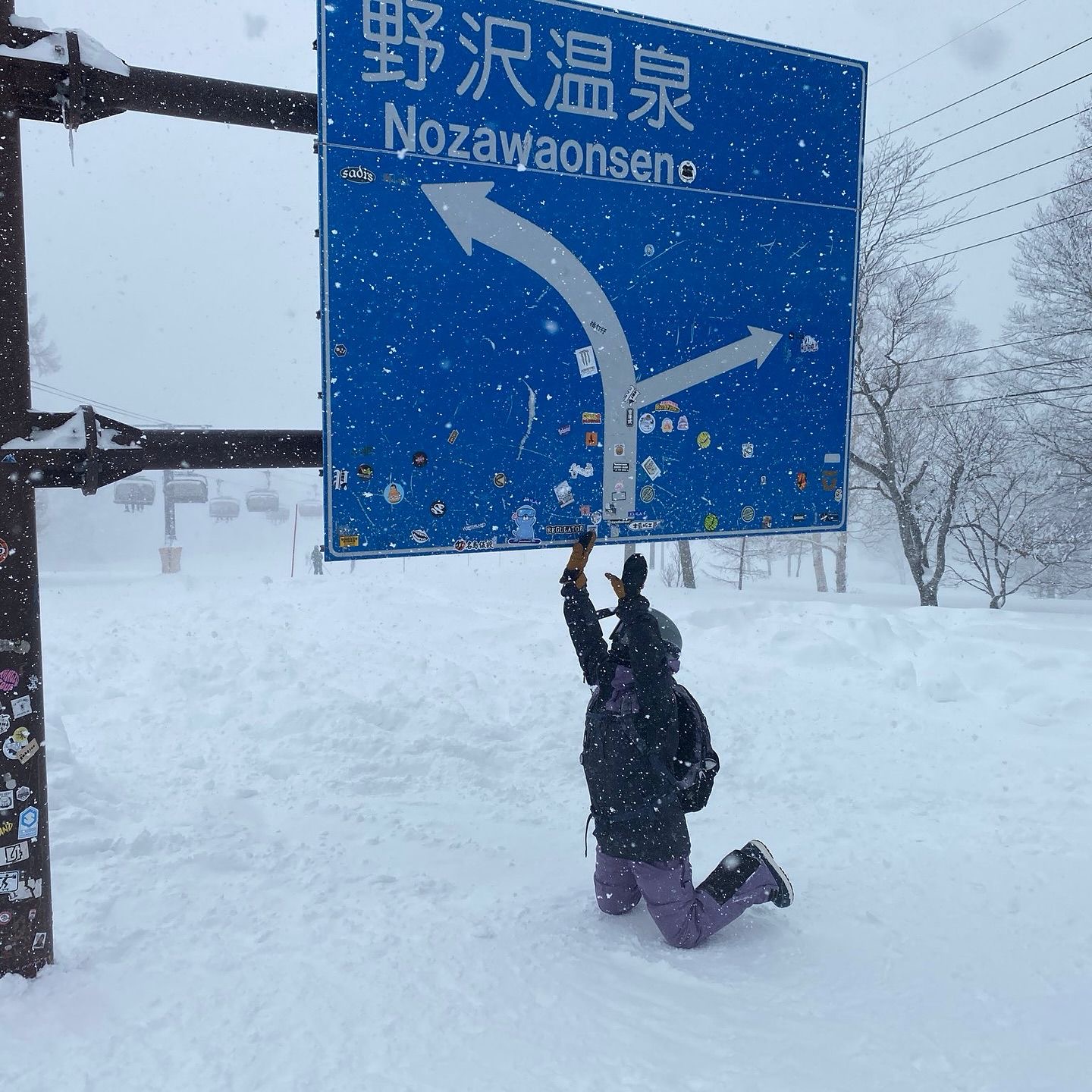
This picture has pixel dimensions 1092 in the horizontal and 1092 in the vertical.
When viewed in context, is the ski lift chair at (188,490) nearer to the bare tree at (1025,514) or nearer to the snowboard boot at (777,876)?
the bare tree at (1025,514)

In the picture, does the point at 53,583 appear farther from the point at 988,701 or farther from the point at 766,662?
the point at 988,701

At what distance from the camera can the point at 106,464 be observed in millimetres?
3480

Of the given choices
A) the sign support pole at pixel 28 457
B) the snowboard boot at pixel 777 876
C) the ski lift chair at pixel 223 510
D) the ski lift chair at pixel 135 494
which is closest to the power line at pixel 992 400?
the snowboard boot at pixel 777 876

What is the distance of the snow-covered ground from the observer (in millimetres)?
3057

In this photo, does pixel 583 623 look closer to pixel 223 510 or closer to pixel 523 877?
pixel 523 877

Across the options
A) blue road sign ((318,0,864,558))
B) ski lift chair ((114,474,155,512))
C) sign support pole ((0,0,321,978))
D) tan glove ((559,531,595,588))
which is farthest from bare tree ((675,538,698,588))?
ski lift chair ((114,474,155,512))

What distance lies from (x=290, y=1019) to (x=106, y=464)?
239 centimetres

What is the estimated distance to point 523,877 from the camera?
15.4 ft

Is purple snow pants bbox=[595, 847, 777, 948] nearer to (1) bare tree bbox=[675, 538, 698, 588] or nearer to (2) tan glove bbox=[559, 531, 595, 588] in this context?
(2) tan glove bbox=[559, 531, 595, 588]

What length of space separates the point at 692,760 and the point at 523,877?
4.54 feet

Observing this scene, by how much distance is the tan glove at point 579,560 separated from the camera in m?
4.08

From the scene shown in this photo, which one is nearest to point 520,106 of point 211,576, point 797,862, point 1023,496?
point 797,862

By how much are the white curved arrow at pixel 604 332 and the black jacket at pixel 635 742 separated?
681mm

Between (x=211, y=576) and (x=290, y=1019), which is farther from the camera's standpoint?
(x=211, y=576)
